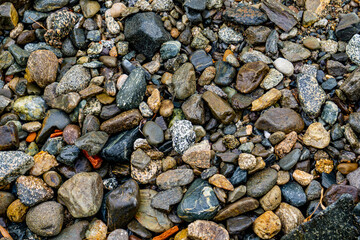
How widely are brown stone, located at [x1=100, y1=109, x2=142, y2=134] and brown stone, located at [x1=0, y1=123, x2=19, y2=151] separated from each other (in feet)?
3.22

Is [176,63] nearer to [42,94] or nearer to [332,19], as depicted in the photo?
[42,94]

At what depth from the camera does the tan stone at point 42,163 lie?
322 cm

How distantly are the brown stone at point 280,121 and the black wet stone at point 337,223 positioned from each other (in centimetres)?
86

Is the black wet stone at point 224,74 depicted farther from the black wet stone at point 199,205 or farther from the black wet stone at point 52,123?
the black wet stone at point 52,123

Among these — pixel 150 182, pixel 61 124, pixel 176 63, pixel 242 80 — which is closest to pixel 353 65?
pixel 242 80

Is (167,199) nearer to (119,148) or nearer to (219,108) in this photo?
(119,148)

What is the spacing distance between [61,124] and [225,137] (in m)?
Result: 1.91

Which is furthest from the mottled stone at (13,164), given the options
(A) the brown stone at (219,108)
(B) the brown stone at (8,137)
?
(A) the brown stone at (219,108)

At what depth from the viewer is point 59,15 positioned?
374 cm

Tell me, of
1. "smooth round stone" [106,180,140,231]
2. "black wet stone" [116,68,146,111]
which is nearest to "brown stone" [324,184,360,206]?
"smooth round stone" [106,180,140,231]

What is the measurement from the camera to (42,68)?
359 centimetres

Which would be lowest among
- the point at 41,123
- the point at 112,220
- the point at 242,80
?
the point at 112,220

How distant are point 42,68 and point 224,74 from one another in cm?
220

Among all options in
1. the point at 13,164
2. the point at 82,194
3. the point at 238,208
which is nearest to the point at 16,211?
the point at 13,164
